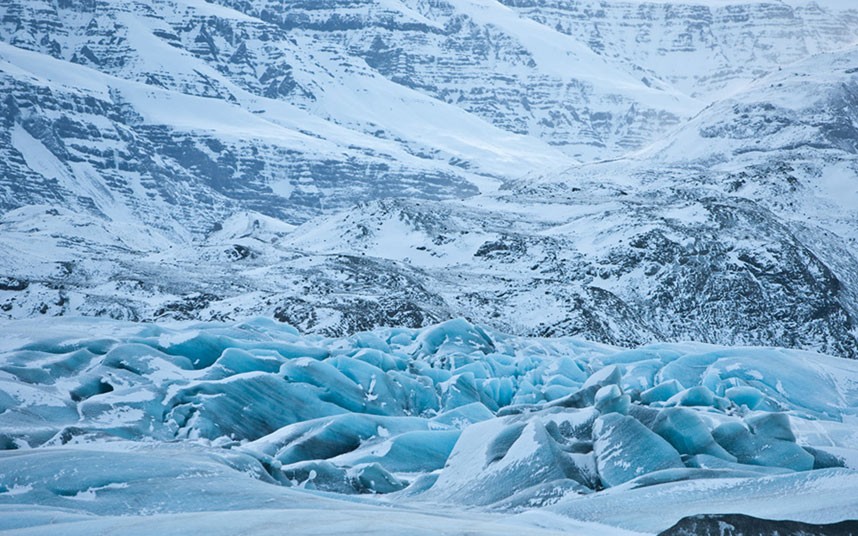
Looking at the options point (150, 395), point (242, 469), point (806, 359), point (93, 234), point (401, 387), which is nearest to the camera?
point (242, 469)

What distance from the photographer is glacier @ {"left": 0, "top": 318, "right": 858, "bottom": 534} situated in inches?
429

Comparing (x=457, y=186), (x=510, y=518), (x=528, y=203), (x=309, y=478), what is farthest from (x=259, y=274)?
(x=457, y=186)

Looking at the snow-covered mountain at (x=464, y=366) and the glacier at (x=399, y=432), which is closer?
the glacier at (x=399, y=432)

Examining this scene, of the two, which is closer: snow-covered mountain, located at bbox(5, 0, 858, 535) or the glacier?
the glacier

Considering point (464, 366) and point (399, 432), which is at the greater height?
point (399, 432)

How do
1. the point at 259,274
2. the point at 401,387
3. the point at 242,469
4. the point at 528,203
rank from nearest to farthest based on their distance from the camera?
the point at 242,469, the point at 401,387, the point at 259,274, the point at 528,203

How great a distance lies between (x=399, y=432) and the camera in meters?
16.1

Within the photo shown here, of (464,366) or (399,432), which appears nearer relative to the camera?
(399,432)

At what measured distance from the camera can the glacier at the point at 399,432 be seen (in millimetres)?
10906

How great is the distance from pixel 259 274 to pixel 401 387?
26.6m

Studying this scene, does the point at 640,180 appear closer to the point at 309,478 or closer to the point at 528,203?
the point at 528,203

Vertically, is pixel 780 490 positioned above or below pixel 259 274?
above

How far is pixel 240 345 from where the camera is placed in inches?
774

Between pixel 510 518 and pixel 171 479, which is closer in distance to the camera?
pixel 510 518
